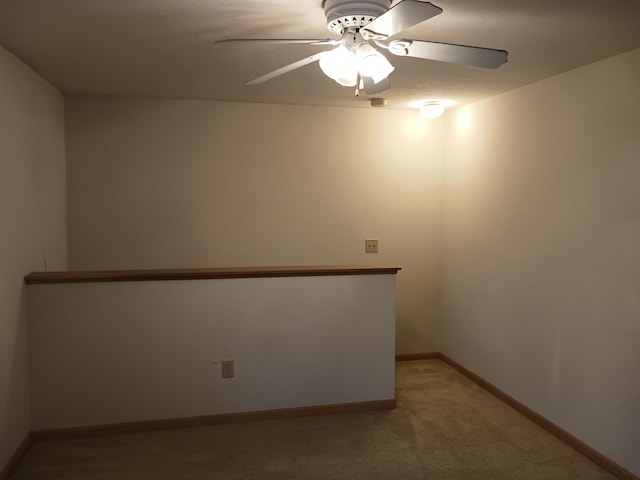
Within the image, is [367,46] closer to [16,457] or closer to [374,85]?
[374,85]

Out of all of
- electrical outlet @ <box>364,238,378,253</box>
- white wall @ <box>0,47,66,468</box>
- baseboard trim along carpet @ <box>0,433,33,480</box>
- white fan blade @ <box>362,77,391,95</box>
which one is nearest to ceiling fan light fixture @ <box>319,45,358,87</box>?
white fan blade @ <box>362,77,391,95</box>

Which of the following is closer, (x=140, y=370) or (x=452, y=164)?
(x=140, y=370)

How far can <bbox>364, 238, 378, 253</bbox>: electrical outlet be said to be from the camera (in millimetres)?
3941

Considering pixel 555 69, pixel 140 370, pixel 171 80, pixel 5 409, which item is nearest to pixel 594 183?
pixel 555 69

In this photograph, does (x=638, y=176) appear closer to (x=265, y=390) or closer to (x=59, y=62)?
(x=265, y=390)

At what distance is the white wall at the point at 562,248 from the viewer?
2.31 meters

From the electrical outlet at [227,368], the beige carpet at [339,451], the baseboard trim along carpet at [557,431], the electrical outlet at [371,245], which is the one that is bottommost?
the beige carpet at [339,451]

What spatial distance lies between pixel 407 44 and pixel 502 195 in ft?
6.19

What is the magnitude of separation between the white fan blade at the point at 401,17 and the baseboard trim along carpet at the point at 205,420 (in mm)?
2290

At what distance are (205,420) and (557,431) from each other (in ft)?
6.94

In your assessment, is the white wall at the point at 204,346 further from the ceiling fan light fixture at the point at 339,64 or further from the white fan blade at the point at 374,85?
the ceiling fan light fixture at the point at 339,64

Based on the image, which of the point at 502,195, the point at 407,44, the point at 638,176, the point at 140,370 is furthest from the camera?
the point at 502,195

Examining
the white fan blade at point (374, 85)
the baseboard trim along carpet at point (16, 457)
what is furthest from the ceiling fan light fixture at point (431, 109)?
the baseboard trim along carpet at point (16, 457)

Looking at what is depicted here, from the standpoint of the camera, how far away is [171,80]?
288cm
